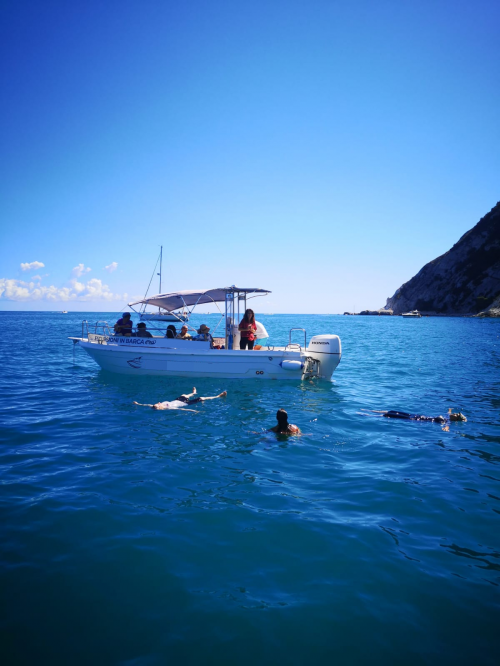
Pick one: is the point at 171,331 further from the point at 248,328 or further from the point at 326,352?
the point at 326,352

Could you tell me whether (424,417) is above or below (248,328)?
below

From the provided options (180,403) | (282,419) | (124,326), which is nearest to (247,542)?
(282,419)

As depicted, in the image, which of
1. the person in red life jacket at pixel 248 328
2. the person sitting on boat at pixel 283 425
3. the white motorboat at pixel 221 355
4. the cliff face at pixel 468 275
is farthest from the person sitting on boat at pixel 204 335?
the cliff face at pixel 468 275

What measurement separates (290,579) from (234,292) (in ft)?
41.4

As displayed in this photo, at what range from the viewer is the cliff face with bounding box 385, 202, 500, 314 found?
91.7 m

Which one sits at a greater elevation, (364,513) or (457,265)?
(457,265)

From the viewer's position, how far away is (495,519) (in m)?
5.56

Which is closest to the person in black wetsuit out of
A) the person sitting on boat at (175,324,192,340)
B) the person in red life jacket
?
the person in red life jacket

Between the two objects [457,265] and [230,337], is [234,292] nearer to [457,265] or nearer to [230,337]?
[230,337]

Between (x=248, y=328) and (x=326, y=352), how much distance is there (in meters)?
3.31

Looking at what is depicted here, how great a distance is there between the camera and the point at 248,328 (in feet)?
51.3

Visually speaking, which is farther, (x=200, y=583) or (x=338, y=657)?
(x=200, y=583)

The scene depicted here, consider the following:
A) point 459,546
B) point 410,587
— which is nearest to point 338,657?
point 410,587

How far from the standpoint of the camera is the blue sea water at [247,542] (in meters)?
3.55
